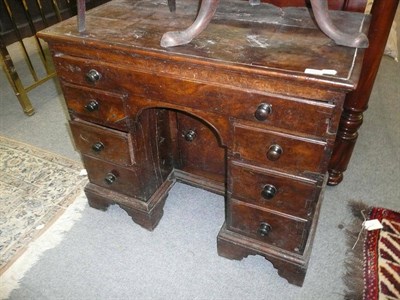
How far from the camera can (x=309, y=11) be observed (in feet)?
3.97

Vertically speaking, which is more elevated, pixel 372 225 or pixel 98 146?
pixel 98 146

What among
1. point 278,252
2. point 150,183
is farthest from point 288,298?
point 150,183

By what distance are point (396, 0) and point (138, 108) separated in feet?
3.47

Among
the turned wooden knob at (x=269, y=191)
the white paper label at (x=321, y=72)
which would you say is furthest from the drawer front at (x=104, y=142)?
the white paper label at (x=321, y=72)

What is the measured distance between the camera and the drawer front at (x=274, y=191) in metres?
1.08

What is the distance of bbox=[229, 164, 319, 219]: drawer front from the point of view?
3.53 ft

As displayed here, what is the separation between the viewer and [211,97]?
1033 mm

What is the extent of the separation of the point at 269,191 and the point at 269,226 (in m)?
0.19

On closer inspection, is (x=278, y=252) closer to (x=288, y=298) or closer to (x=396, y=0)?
(x=288, y=298)

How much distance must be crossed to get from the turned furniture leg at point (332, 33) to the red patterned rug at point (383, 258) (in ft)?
3.06

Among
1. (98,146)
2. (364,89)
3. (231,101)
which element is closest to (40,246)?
(98,146)

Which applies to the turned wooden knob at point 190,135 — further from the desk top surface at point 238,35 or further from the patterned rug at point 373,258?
the patterned rug at point 373,258

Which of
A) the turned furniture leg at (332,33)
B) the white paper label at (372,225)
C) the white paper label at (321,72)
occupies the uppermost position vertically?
the turned furniture leg at (332,33)

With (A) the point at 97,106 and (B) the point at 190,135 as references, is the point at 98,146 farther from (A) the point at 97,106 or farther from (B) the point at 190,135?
(B) the point at 190,135
